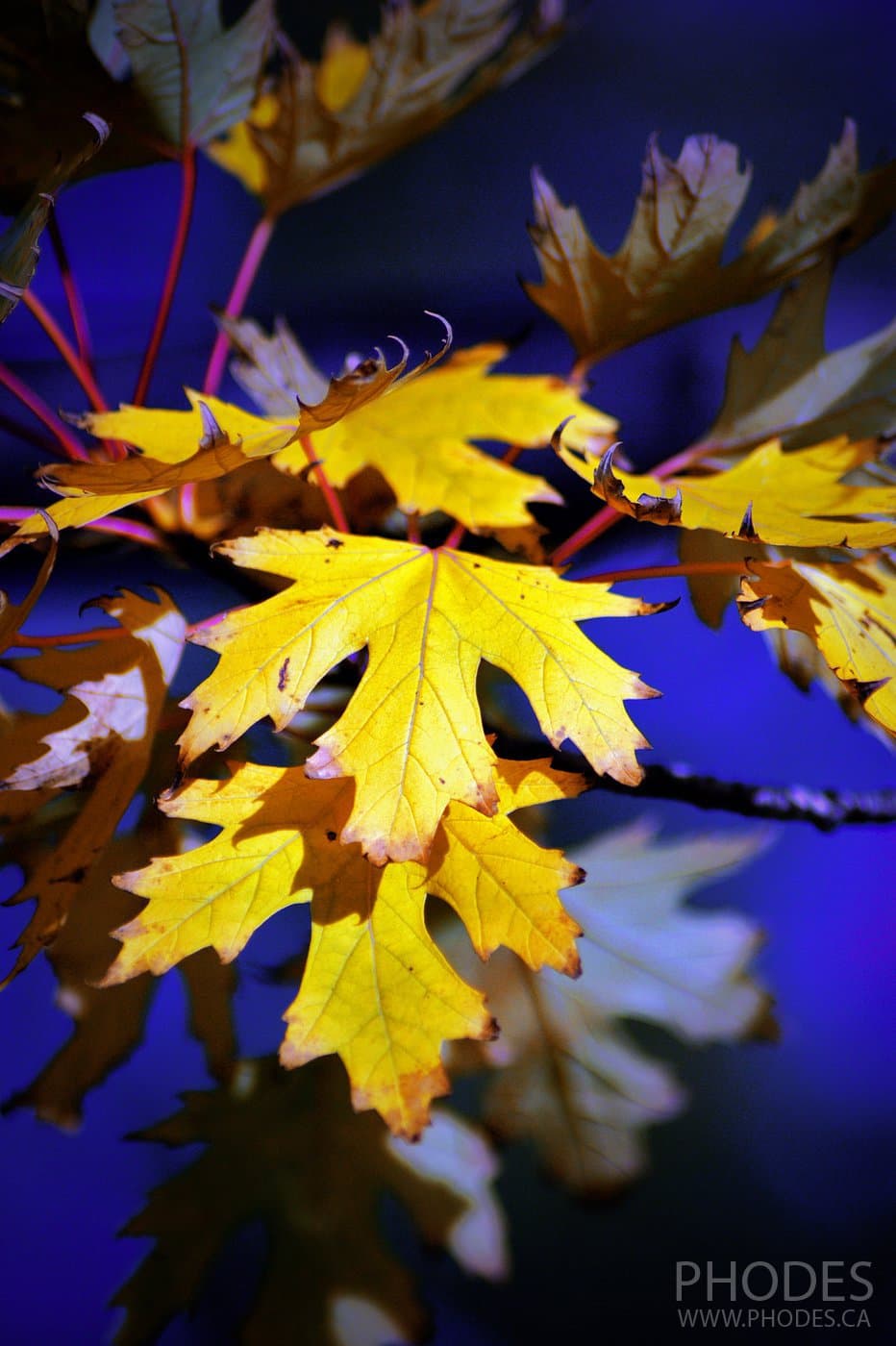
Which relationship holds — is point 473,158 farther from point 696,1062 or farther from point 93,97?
point 696,1062

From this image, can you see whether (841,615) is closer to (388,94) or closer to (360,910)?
(360,910)

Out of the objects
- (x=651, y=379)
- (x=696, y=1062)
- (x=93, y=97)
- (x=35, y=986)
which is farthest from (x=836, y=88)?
(x=35, y=986)

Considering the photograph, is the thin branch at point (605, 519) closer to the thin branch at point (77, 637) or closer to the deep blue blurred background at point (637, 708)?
the deep blue blurred background at point (637, 708)

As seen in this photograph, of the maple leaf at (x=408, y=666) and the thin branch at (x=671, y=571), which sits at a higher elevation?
the maple leaf at (x=408, y=666)

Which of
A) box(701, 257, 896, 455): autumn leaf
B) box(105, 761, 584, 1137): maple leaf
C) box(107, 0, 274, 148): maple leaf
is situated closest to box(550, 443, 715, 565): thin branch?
box(701, 257, 896, 455): autumn leaf

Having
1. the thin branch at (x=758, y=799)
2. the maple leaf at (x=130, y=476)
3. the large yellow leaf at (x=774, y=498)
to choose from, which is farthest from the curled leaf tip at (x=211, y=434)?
the thin branch at (x=758, y=799)

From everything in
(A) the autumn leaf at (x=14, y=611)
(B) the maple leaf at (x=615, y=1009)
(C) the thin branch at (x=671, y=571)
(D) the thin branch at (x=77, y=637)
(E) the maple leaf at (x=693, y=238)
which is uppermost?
(A) the autumn leaf at (x=14, y=611)

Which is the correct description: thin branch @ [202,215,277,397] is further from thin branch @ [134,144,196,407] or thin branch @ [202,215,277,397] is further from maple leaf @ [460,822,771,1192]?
maple leaf @ [460,822,771,1192]

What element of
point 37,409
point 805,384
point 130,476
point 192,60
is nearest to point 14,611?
point 130,476
